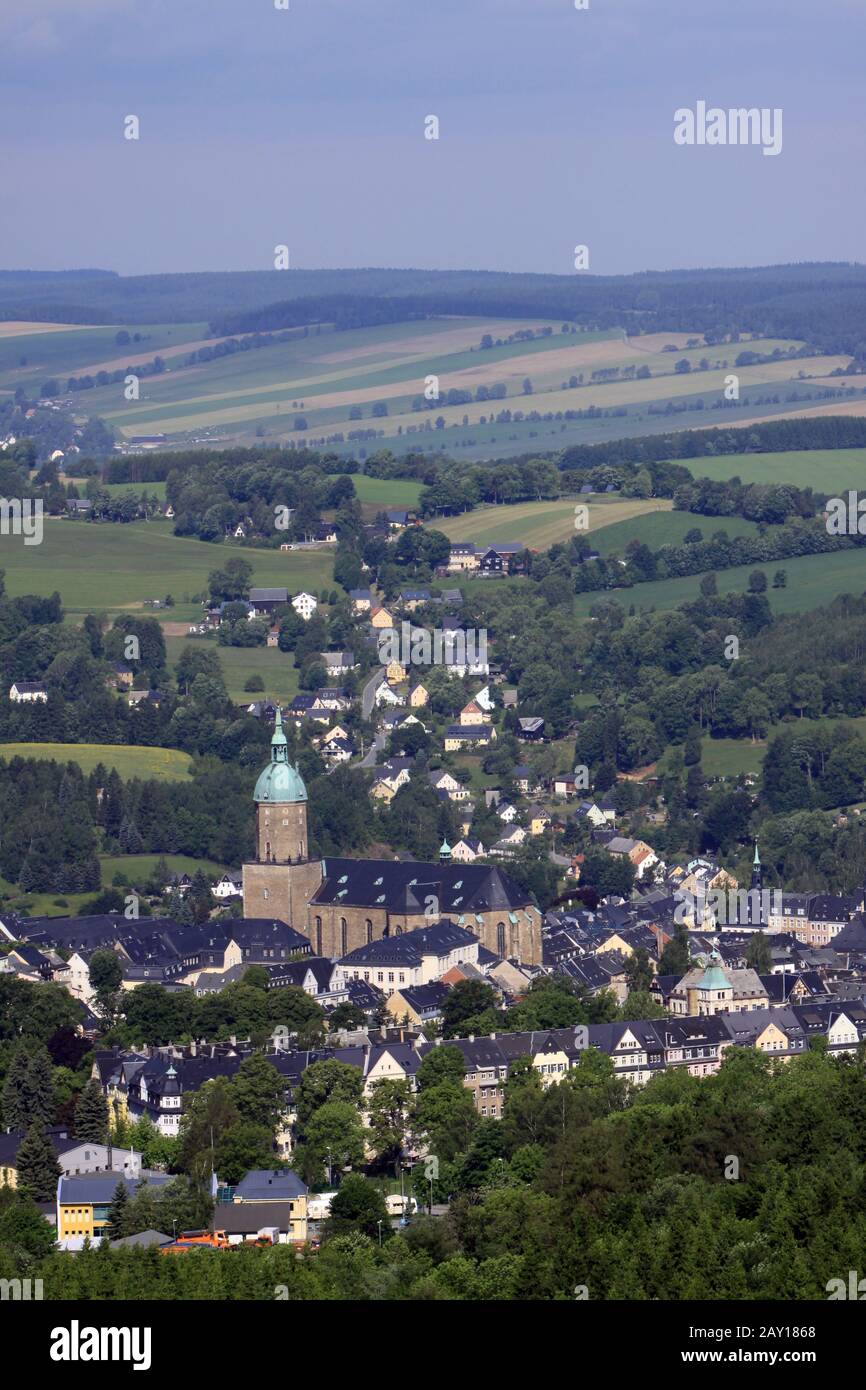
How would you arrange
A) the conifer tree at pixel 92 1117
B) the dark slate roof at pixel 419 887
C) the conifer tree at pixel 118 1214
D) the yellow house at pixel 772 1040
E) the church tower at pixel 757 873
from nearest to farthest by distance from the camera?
the conifer tree at pixel 118 1214 < the conifer tree at pixel 92 1117 < the yellow house at pixel 772 1040 < the dark slate roof at pixel 419 887 < the church tower at pixel 757 873

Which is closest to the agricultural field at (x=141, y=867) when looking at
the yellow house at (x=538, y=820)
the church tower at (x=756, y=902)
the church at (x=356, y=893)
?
the church at (x=356, y=893)

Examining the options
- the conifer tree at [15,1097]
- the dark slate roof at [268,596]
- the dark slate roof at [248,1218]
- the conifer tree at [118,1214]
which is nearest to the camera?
the conifer tree at [118,1214]

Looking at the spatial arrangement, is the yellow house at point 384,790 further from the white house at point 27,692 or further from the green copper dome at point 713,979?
the green copper dome at point 713,979

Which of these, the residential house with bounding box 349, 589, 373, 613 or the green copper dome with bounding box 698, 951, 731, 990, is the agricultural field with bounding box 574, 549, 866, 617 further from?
the green copper dome with bounding box 698, 951, 731, 990

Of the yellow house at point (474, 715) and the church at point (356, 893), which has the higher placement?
the yellow house at point (474, 715)
